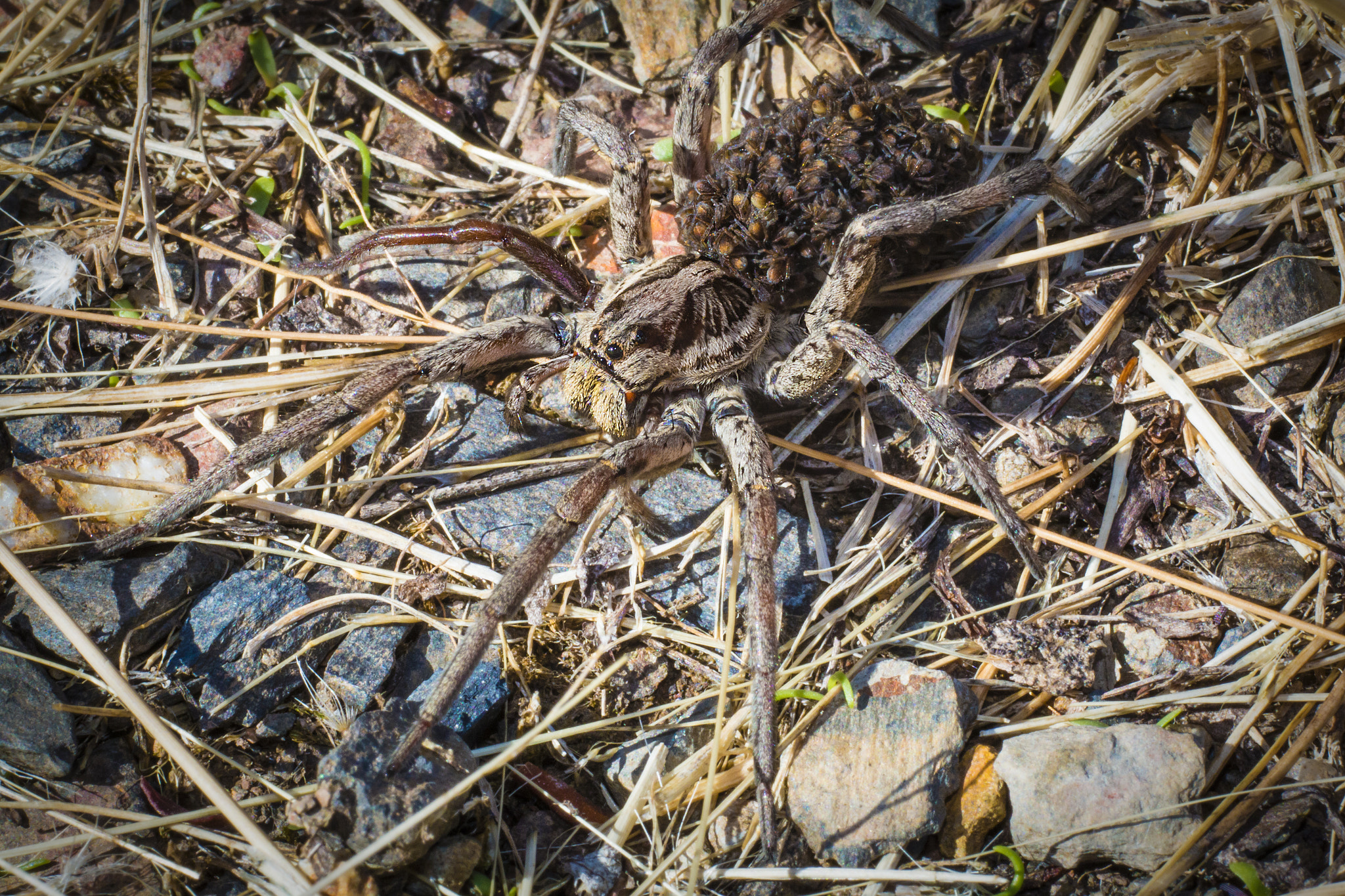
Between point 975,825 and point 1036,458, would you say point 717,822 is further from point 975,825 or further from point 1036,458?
point 1036,458

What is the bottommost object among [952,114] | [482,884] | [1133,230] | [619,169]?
[482,884]

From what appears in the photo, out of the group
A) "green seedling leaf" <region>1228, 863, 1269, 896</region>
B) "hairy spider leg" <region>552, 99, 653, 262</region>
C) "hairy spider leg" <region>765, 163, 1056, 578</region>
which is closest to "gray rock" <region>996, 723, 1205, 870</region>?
"green seedling leaf" <region>1228, 863, 1269, 896</region>

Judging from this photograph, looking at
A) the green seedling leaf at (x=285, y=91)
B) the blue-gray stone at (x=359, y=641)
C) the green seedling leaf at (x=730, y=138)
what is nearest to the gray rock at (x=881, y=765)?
the blue-gray stone at (x=359, y=641)

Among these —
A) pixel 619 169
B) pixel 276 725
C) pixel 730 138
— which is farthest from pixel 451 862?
pixel 730 138

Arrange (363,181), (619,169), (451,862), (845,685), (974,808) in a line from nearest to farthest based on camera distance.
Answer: (451,862), (974,808), (845,685), (619,169), (363,181)

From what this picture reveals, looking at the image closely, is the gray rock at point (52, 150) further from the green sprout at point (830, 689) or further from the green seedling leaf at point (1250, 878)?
the green seedling leaf at point (1250, 878)

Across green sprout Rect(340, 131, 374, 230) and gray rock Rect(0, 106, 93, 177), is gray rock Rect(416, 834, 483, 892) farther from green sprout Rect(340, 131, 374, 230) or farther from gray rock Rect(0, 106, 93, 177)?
gray rock Rect(0, 106, 93, 177)

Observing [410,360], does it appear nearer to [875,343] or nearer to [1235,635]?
[875,343]
